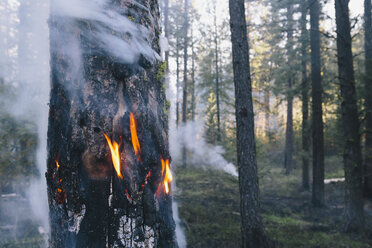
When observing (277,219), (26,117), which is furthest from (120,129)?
(277,219)

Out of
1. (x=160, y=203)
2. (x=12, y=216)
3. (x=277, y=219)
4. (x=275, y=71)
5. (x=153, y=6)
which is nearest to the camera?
(x=160, y=203)

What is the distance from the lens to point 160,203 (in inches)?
116

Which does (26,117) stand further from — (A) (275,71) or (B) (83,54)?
(A) (275,71)

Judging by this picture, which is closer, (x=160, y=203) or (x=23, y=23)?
(x=160, y=203)

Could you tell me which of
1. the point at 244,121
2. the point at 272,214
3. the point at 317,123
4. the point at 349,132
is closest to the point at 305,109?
the point at 317,123

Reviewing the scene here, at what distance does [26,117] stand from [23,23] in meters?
9.70

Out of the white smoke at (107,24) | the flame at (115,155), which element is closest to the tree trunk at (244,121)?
the white smoke at (107,24)

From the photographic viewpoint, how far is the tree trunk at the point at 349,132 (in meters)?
8.07

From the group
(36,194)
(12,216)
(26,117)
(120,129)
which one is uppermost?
(26,117)

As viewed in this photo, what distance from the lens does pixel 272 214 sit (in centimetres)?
1095

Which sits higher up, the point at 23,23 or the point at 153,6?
the point at 23,23

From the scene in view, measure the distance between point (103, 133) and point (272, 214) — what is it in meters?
10.1

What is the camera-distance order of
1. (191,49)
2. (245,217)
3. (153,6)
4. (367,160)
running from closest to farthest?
(153,6) < (245,217) < (367,160) < (191,49)

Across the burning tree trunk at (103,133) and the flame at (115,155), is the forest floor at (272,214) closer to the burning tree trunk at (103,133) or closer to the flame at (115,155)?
the burning tree trunk at (103,133)
